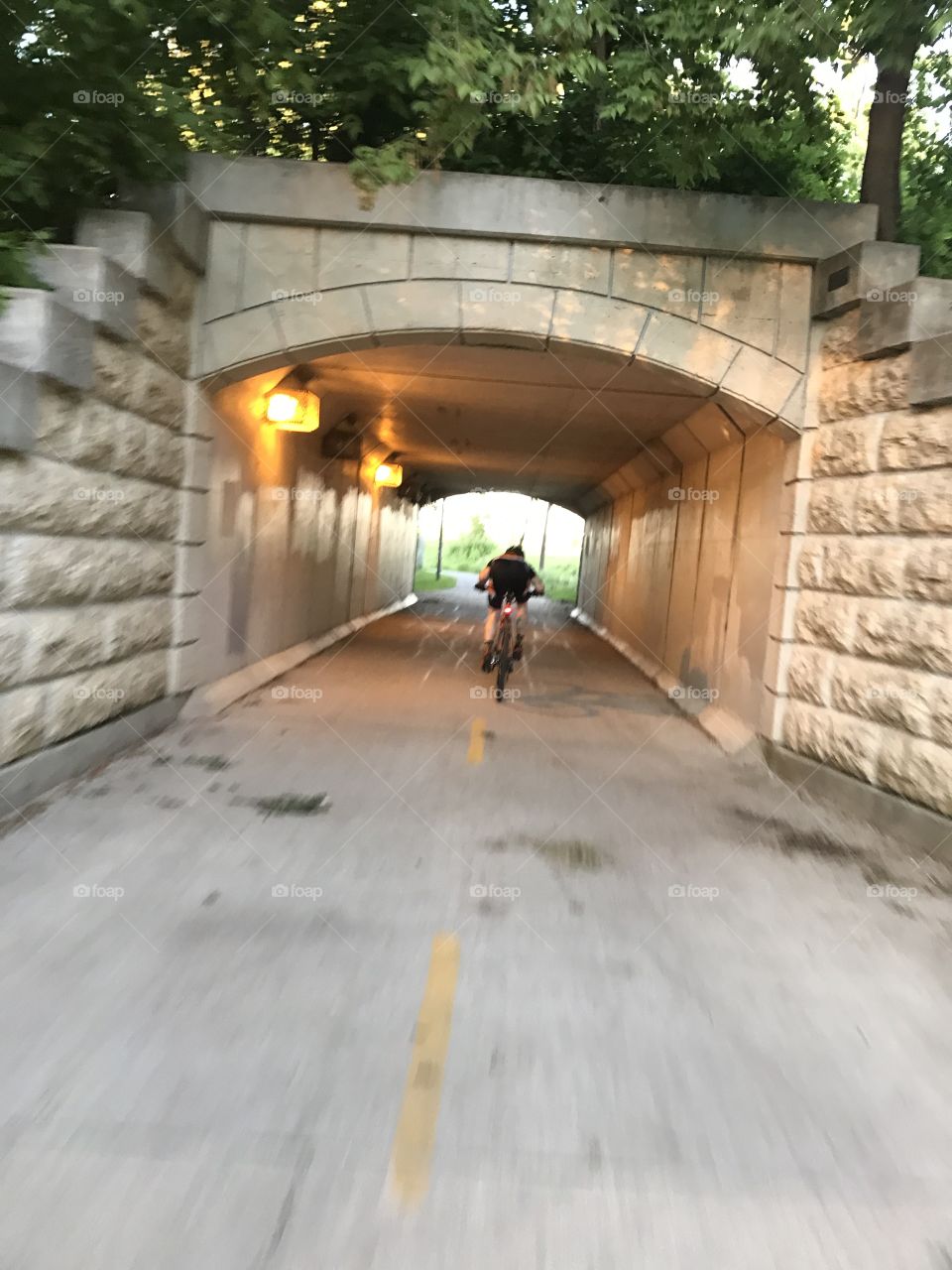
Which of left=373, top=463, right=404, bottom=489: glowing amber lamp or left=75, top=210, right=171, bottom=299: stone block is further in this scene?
left=373, top=463, right=404, bottom=489: glowing amber lamp

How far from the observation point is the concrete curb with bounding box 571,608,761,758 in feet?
31.1

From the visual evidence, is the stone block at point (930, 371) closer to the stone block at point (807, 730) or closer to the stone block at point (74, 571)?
the stone block at point (807, 730)

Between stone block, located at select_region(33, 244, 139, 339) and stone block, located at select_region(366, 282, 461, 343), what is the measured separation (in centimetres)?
263

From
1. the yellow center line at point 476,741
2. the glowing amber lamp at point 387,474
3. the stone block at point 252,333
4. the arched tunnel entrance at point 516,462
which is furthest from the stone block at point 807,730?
the glowing amber lamp at point 387,474

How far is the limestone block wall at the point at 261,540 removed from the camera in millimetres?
9477

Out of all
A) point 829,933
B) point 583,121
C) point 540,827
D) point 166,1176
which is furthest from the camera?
point 583,121

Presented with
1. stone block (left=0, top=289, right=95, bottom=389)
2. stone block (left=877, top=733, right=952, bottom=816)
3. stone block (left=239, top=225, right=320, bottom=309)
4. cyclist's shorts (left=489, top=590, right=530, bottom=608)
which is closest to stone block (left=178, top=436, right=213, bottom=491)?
stone block (left=239, top=225, right=320, bottom=309)

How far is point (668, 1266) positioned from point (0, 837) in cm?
441

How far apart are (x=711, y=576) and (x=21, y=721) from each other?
330 inches

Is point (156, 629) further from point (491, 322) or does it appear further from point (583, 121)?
point (583, 121)

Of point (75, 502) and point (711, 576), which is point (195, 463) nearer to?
point (75, 502)

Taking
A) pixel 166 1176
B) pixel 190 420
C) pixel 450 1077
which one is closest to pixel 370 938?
pixel 450 1077

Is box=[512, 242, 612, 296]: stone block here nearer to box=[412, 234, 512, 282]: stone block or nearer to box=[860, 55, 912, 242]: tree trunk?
box=[412, 234, 512, 282]: stone block

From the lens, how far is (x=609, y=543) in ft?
80.3
